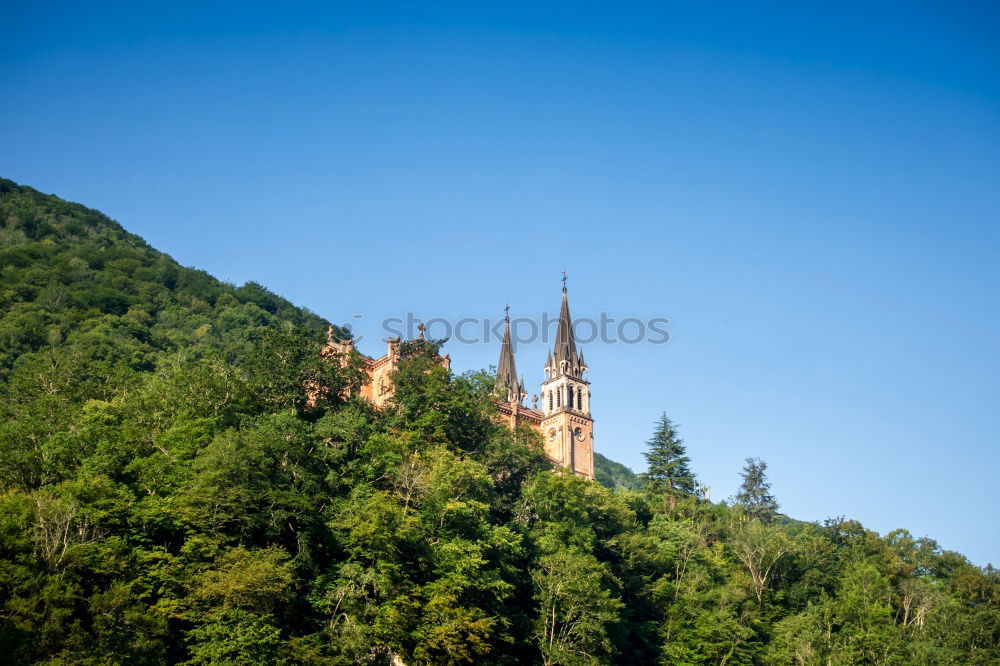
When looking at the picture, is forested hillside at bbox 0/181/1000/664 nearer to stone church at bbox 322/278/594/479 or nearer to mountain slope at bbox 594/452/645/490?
stone church at bbox 322/278/594/479

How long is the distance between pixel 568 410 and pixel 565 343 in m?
8.43

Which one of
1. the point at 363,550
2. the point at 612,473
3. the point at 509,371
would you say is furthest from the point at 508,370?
the point at 612,473

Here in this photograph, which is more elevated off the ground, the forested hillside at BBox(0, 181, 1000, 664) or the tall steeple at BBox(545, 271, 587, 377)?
the tall steeple at BBox(545, 271, 587, 377)

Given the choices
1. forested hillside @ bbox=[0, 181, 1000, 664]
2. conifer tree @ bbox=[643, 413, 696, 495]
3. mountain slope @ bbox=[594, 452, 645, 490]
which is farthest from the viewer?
mountain slope @ bbox=[594, 452, 645, 490]

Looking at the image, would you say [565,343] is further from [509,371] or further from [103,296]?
[103,296]

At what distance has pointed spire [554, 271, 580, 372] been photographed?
87562 mm

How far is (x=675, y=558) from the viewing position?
5319cm

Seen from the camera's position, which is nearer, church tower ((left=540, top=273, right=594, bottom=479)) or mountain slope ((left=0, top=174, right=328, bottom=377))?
mountain slope ((left=0, top=174, right=328, bottom=377))

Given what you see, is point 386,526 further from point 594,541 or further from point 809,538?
point 809,538

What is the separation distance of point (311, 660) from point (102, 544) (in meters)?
8.51

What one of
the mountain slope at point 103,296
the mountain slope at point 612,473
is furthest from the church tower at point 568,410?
the mountain slope at point 612,473

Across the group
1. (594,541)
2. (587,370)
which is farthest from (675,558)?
(587,370)

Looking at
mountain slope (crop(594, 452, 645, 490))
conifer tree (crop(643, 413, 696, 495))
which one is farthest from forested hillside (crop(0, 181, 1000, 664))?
mountain slope (crop(594, 452, 645, 490))

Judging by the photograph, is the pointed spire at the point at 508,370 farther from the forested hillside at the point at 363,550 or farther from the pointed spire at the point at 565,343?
the forested hillside at the point at 363,550
